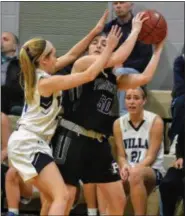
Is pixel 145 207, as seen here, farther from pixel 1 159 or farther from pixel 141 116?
pixel 1 159

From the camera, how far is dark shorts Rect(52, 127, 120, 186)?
3.97 metres

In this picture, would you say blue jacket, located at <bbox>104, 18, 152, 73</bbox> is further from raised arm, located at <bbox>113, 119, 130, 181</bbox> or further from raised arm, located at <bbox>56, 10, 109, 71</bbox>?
raised arm, located at <bbox>56, 10, 109, 71</bbox>

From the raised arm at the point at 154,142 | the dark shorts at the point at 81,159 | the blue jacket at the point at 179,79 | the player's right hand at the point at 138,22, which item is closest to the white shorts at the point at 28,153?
the dark shorts at the point at 81,159

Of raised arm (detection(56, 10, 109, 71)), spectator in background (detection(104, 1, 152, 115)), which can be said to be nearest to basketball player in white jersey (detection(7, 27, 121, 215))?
raised arm (detection(56, 10, 109, 71))

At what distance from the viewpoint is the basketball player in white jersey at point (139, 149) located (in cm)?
484

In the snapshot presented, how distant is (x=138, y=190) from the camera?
15.8ft

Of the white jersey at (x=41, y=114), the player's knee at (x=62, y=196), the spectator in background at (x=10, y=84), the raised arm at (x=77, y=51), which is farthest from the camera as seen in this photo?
the spectator in background at (x=10, y=84)

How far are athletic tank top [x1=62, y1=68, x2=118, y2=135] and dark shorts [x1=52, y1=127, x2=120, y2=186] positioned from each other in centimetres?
10

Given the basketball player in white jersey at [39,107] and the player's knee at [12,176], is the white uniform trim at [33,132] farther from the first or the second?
the player's knee at [12,176]

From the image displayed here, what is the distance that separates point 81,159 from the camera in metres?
4.00

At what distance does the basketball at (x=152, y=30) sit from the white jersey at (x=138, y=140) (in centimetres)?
91

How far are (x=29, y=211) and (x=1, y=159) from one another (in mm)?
569

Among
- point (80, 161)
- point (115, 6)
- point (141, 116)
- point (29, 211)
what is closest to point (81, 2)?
point (115, 6)

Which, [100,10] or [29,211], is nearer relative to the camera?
[29,211]
